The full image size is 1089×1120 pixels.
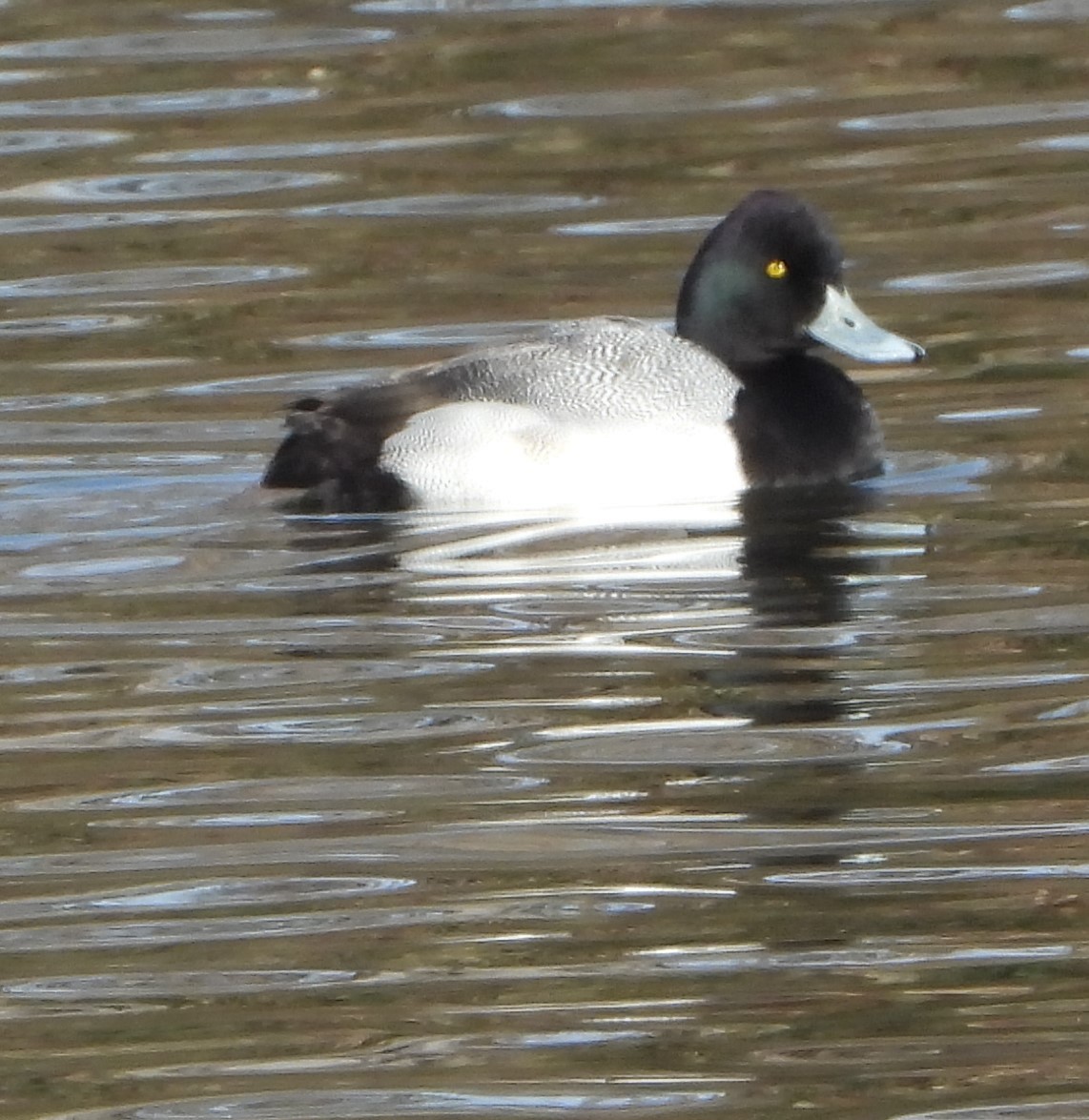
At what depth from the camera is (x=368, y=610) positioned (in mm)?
7012

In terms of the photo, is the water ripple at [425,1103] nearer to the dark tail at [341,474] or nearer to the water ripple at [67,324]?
the dark tail at [341,474]

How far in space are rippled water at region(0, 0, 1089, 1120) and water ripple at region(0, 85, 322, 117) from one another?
2 centimetres

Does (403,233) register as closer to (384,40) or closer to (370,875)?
(384,40)

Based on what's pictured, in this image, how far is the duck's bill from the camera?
28.7 ft

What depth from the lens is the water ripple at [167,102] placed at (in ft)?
42.6

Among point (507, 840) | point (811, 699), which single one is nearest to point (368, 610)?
point (811, 699)

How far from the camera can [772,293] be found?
8.72 m

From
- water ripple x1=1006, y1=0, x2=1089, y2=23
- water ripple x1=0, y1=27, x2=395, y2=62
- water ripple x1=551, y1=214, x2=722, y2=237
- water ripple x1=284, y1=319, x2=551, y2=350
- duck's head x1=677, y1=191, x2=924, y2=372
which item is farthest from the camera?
water ripple x1=1006, y1=0, x2=1089, y2=23

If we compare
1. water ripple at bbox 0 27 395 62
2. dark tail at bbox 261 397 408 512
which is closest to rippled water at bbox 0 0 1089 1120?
dark tail at bbox 261 397 408 512

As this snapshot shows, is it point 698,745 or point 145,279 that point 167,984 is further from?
point 145,279

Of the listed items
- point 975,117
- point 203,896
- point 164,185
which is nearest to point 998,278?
point 975,117

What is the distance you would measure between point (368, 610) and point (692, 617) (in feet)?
2.32

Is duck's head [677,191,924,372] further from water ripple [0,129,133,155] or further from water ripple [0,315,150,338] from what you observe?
water ripple [0,129,133,155]

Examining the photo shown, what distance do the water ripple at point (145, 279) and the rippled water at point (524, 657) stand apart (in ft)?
0.09
